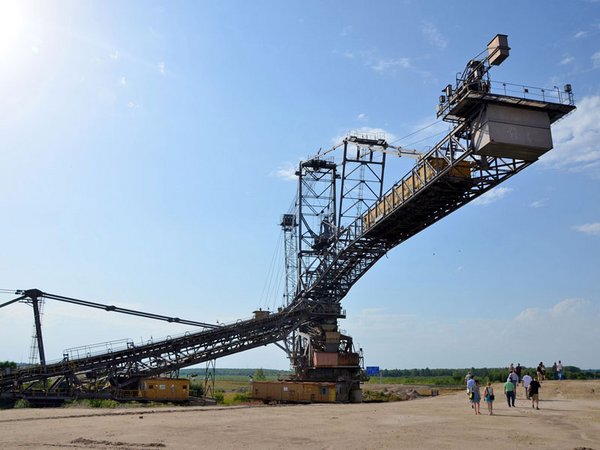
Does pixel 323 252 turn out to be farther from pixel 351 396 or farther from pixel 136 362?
pixel 136 362

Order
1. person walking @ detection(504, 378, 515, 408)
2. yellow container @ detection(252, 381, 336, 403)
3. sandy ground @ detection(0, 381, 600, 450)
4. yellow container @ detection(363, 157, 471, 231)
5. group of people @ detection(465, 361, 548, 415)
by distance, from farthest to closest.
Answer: yellow container @ detection(252, 381, 336, 403) < yellow container @ detection(363, 157, 471, 231) < person walking @ detection(504, 378, 515, 408) < group of people @ detection(465, 361, 548, 415) < sandy ground @ detection(0, 381, 600, 450)

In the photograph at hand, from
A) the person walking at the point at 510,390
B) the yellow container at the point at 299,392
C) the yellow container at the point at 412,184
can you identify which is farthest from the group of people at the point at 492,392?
the yellow container at the point at 299,392

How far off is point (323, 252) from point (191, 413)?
21353 millimetres

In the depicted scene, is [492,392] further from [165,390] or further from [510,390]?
[165,390]

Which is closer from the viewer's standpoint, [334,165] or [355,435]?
[355,435]

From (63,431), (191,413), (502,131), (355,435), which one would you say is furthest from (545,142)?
(63,431)

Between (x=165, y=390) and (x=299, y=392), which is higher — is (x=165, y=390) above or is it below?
above

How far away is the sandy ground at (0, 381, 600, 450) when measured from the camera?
16.0m

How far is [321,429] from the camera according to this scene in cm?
1986

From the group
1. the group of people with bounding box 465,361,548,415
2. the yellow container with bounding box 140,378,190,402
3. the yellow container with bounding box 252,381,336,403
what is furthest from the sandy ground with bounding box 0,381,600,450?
the yellow container with bounding box 252,381,336,403

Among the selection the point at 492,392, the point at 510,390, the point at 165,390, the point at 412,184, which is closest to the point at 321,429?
the point at 492,392

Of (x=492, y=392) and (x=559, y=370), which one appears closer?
(x=492, y=392)

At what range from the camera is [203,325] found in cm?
4447

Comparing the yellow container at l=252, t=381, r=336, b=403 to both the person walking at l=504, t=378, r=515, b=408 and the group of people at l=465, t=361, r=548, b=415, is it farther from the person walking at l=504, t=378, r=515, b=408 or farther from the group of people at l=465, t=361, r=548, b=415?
the person walking at l=504, t=378, r=515, b=408
